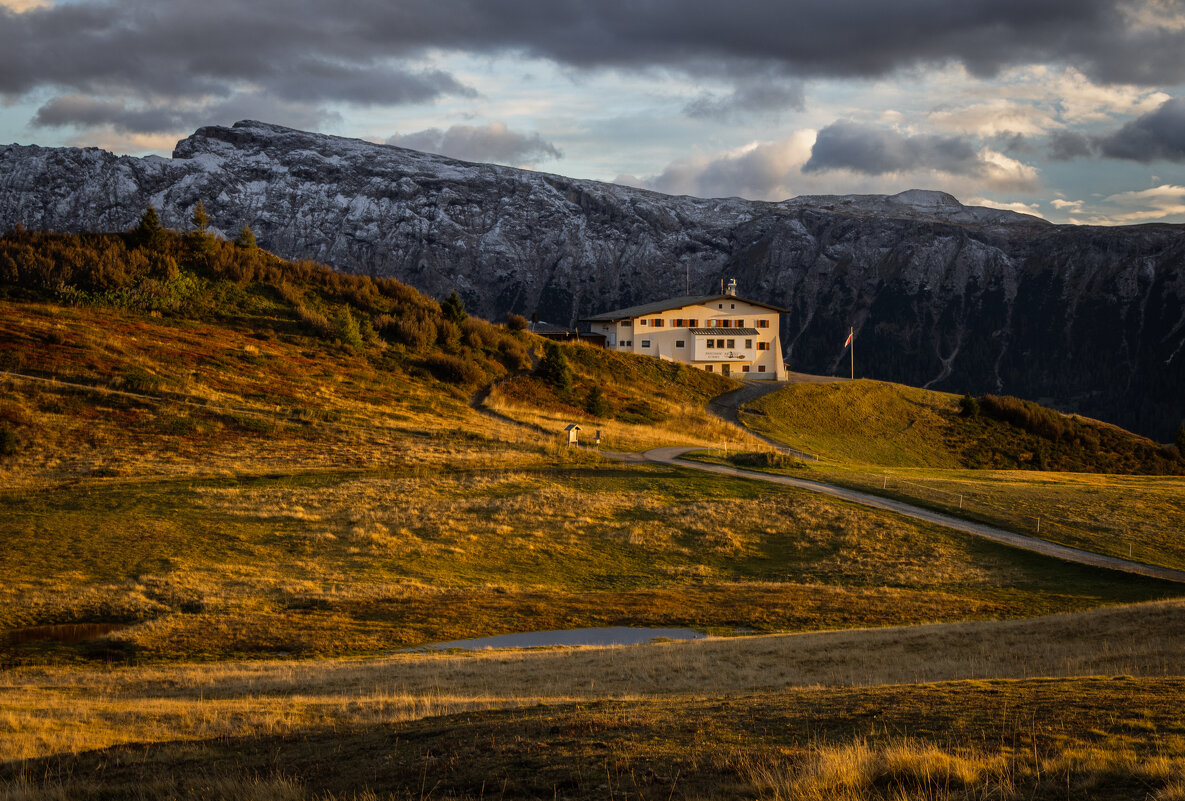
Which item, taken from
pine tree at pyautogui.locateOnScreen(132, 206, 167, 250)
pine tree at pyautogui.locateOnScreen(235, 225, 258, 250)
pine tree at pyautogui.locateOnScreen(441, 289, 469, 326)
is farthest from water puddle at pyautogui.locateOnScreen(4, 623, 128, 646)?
pine tree at pyautogui.locateOnScreen(235, 225, 258, 250)

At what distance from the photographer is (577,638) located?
27.5 metres

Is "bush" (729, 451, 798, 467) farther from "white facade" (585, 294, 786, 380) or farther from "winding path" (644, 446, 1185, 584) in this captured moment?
"white facade" (585, 294, 786, 380)

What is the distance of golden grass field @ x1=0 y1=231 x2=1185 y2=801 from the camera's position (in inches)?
377

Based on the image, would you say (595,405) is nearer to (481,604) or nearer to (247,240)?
(247,240)

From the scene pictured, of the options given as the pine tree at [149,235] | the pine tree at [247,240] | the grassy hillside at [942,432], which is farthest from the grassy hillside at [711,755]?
the pine tree at [247,240]

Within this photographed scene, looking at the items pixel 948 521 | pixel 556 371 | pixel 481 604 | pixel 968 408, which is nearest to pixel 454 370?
pixel 556 371

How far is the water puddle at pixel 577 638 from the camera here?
26234mm

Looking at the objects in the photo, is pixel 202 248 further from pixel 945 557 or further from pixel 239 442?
pixel 945 557

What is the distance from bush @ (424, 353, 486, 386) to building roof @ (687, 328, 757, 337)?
36.8m

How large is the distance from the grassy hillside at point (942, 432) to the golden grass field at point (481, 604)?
756 centimetres

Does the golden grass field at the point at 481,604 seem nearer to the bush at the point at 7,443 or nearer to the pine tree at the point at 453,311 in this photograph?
the bush at the point at 7,443

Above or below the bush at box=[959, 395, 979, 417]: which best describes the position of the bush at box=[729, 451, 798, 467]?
below

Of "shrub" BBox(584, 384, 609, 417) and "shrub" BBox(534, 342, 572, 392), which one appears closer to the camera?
"shrub" BBox(584, 384, 609, 417)

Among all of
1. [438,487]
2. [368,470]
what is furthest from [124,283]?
[438,487]
